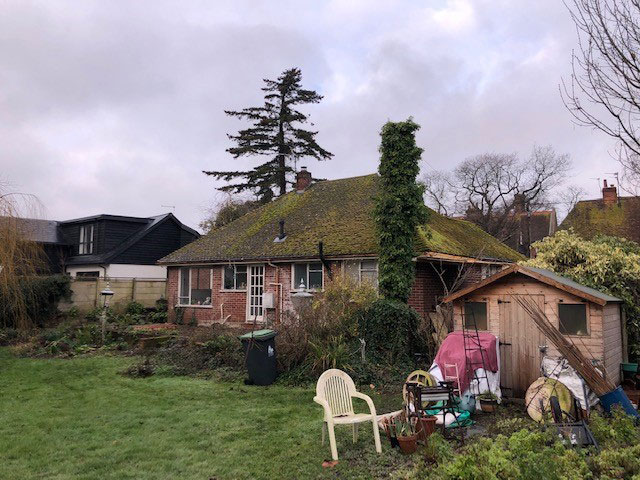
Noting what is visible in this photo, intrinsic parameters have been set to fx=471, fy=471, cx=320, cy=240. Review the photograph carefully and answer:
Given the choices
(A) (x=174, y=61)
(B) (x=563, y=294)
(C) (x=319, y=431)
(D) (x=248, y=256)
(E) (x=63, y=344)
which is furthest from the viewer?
(D) (x=248, y=256)

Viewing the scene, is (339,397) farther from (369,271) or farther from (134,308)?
(134,308)

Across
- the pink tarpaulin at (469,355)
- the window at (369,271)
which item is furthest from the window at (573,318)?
the window at (369,271)

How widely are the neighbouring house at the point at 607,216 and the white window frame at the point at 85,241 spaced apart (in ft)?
93.5

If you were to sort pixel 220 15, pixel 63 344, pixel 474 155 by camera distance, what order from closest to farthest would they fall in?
pixel 220 15 → pixel 63 344 → pixel 474 155

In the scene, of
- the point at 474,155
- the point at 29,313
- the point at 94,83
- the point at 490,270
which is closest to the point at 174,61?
the point at 94,83

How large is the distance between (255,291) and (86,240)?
14421 millimetres

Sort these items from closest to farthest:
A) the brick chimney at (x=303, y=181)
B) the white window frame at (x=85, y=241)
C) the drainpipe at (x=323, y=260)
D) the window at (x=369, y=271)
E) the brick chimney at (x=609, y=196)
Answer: the window at (x=369, y=271) < the drainpipe at (x=323, y=260) < the brick chimney at (x=303, y=181) < the white window frame at (x=85, y=241) < the brick chimney at (x=609, y=196)

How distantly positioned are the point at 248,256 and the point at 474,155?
33011 mm

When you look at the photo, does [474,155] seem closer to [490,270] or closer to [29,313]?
[490,270]

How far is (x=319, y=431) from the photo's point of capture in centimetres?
679

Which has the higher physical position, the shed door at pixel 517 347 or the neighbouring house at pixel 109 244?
the neighbouring house at pixel 109 244

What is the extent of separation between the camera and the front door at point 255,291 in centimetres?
1823

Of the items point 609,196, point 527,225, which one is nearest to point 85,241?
point 609,196

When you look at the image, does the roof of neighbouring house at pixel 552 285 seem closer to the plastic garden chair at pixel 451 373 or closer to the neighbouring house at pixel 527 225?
the plastic garden chair at pixel 451 373
